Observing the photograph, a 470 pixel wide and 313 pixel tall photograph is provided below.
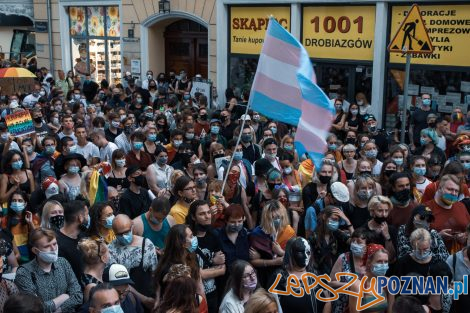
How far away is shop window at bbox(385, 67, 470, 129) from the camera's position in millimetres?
12891

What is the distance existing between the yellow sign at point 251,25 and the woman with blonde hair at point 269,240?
10206 millimetres

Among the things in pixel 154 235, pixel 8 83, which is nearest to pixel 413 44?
pixel 154 235

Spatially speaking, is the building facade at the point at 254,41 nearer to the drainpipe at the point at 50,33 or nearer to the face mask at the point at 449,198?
the drainpipe at the point at 50,33

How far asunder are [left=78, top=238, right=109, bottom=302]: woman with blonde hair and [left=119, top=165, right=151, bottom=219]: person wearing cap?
2051 mm

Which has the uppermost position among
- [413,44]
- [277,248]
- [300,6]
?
[300,6]

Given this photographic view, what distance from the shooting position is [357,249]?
5402mm

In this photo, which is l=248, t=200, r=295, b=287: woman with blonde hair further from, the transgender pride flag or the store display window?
the store display window

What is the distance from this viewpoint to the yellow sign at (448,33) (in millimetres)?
12633

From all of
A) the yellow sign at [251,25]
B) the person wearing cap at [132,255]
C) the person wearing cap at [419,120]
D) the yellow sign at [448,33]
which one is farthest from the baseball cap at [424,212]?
the yellow sign at [251,25]

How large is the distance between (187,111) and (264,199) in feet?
15.1

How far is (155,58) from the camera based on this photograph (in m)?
19.4

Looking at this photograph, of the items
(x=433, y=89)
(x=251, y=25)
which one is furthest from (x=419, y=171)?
(x=251, y=25)

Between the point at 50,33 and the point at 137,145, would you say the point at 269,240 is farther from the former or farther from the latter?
the point at 50,33

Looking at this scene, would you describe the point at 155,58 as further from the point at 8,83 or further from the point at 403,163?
the point at 403,163
